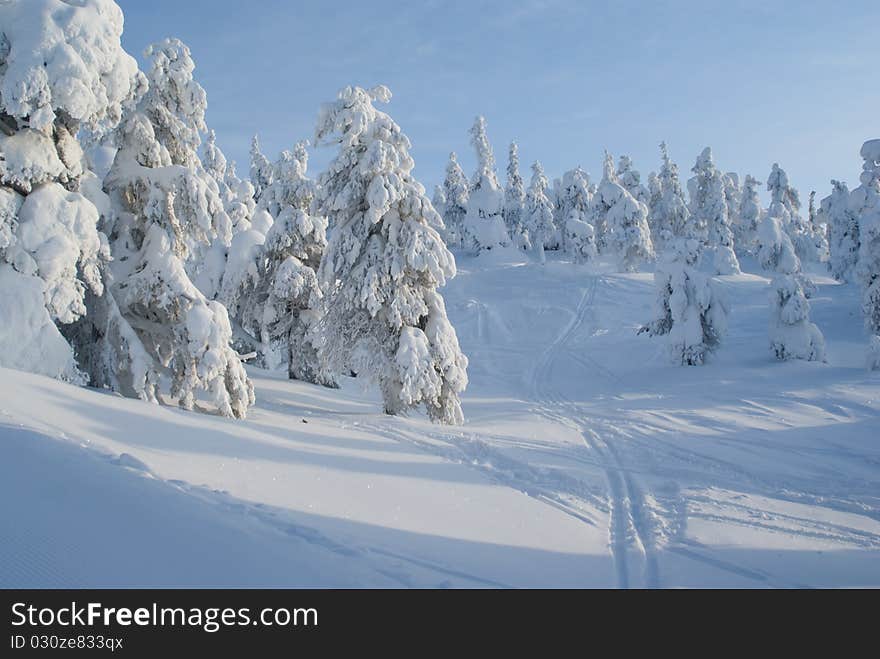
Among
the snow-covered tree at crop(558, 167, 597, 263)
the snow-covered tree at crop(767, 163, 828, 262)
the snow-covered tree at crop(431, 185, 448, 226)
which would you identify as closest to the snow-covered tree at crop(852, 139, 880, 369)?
the snow-covered tree at crop(558, 167, 597, 263)

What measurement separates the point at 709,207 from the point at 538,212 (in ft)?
69.6

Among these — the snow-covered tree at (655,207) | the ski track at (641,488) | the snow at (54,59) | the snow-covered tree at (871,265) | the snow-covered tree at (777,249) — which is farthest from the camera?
the snow-covered tree at (655,207)

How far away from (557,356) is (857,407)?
1712 cm

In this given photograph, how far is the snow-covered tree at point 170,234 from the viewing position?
1241 centimetres

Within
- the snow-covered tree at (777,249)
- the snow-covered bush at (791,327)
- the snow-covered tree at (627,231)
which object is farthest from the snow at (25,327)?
the snow-covered tree at (777,249)

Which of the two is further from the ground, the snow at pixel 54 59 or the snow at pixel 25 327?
the snow at pixel 54 59

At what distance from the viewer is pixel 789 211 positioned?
224ft

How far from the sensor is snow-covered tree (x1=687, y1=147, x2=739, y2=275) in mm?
66625

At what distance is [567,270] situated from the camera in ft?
189

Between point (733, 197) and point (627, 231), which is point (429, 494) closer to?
point (627, 231)

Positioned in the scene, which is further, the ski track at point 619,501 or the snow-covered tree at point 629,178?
the snow-covered tree at point 629,178

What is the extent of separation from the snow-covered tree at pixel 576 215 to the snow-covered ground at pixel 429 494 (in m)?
41.9

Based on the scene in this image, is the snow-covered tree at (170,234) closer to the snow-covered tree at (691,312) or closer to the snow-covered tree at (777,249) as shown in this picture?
the snow-covered tree at (691,312)
